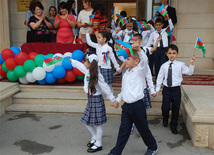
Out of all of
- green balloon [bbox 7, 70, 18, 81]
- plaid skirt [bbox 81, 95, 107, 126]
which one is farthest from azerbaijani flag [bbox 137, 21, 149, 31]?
green balloon [bbox 7, 70, 18, 81]

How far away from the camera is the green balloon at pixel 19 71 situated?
554 cm

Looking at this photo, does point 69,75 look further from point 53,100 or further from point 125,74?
point 125,74

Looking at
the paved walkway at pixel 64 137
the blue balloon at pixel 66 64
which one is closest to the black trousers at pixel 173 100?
the paved walkway at pixel 64 137

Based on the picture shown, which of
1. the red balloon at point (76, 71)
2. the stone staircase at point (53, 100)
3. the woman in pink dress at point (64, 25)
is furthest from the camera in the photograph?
the woman in pink dress at point (64, 25)

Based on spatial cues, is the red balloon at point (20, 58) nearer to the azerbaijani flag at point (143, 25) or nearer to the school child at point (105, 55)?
the school child at point (105, 55)

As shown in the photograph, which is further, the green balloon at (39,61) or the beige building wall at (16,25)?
the beige building wall at (16,25)

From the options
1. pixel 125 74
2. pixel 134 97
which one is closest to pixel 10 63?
pixel 125 74

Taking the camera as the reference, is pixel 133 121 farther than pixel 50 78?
No

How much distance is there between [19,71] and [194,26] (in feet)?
17.2

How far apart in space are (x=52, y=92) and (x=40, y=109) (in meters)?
0.63

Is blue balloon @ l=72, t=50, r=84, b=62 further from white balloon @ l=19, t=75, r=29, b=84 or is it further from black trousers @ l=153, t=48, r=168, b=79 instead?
black trousers @ l=153, t=48, r=168, b=79

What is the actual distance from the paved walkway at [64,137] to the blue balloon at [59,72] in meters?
0.88

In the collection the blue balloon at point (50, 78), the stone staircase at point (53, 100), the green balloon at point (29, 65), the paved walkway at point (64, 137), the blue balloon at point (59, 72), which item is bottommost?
the paved walkway at point (64, 137)

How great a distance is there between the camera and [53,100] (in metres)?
5.36
